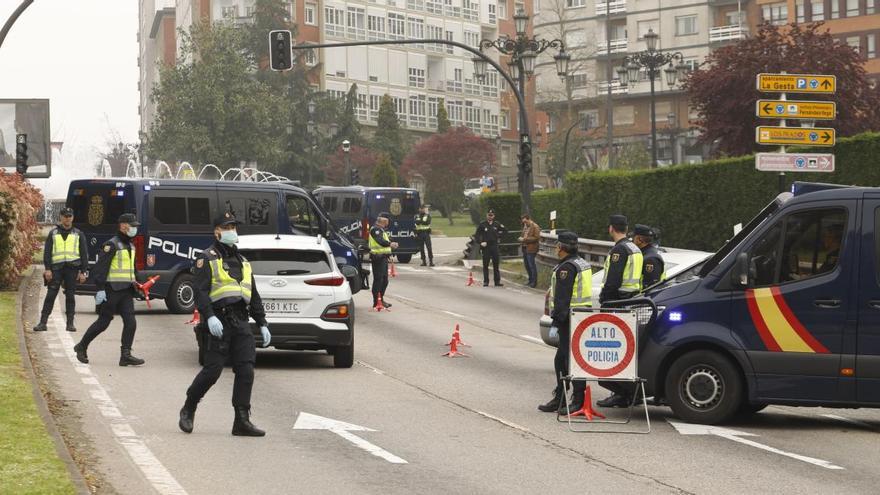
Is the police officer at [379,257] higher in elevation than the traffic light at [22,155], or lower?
lower

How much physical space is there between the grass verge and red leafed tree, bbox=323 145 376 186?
253ft

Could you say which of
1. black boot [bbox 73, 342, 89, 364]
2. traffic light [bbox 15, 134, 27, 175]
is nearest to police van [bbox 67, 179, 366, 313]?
black boot [bbox 73, 342, 89, 364]

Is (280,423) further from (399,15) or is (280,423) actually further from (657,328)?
(399,15)

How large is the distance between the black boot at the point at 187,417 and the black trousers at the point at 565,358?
3628mm

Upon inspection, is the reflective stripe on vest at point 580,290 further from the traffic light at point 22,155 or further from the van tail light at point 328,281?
the traffic light at point 22,155

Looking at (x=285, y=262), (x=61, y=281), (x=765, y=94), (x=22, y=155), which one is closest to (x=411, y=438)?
(x=285, y=262)

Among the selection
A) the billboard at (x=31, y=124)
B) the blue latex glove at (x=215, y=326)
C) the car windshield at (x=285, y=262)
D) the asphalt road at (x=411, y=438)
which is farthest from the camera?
the billboard at (x=31, y=124)

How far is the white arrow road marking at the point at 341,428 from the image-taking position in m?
12.5

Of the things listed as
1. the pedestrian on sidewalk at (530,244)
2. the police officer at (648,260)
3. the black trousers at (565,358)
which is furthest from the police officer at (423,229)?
the black trousers at (565,358)

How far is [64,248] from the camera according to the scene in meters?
22.9

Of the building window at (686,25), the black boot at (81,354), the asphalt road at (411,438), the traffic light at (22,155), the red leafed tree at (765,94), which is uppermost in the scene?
the building window at (686,25)

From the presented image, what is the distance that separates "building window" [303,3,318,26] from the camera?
351 feet

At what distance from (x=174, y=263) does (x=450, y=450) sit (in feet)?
52.9

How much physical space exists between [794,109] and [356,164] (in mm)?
72160
